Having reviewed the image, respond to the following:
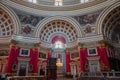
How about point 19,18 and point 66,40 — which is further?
point 66,40

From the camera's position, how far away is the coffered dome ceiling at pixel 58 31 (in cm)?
2203

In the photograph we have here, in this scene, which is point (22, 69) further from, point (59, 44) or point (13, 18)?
point (59, 44)

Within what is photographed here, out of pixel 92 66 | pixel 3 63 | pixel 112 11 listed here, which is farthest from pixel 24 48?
pixel 112 11

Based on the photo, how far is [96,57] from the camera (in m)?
17.5

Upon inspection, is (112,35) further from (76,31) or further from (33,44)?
(33,44)

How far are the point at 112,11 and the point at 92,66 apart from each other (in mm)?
9994

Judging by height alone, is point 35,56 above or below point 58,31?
below

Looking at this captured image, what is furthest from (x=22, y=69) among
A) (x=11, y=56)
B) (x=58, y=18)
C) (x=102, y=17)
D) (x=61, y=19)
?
(x=102, y=17)

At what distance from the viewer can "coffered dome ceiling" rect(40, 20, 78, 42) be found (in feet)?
72.3

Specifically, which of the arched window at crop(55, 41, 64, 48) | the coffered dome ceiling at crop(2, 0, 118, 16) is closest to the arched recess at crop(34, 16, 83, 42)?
the coffered dome ceiling at crop(2, 0, 118, 16)

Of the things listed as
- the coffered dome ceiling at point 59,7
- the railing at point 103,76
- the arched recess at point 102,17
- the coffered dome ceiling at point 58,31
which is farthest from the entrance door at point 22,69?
the arched recess at point 102,17

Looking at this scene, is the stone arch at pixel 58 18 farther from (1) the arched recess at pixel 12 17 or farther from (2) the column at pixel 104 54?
(2) the column at pixel 104 54

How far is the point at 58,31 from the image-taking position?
78.3ft

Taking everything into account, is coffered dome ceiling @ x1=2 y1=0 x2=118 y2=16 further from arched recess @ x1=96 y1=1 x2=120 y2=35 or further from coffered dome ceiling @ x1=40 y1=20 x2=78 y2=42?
coffered dome ceiling @ x1=40 y1=20 x2=78 y2=42
